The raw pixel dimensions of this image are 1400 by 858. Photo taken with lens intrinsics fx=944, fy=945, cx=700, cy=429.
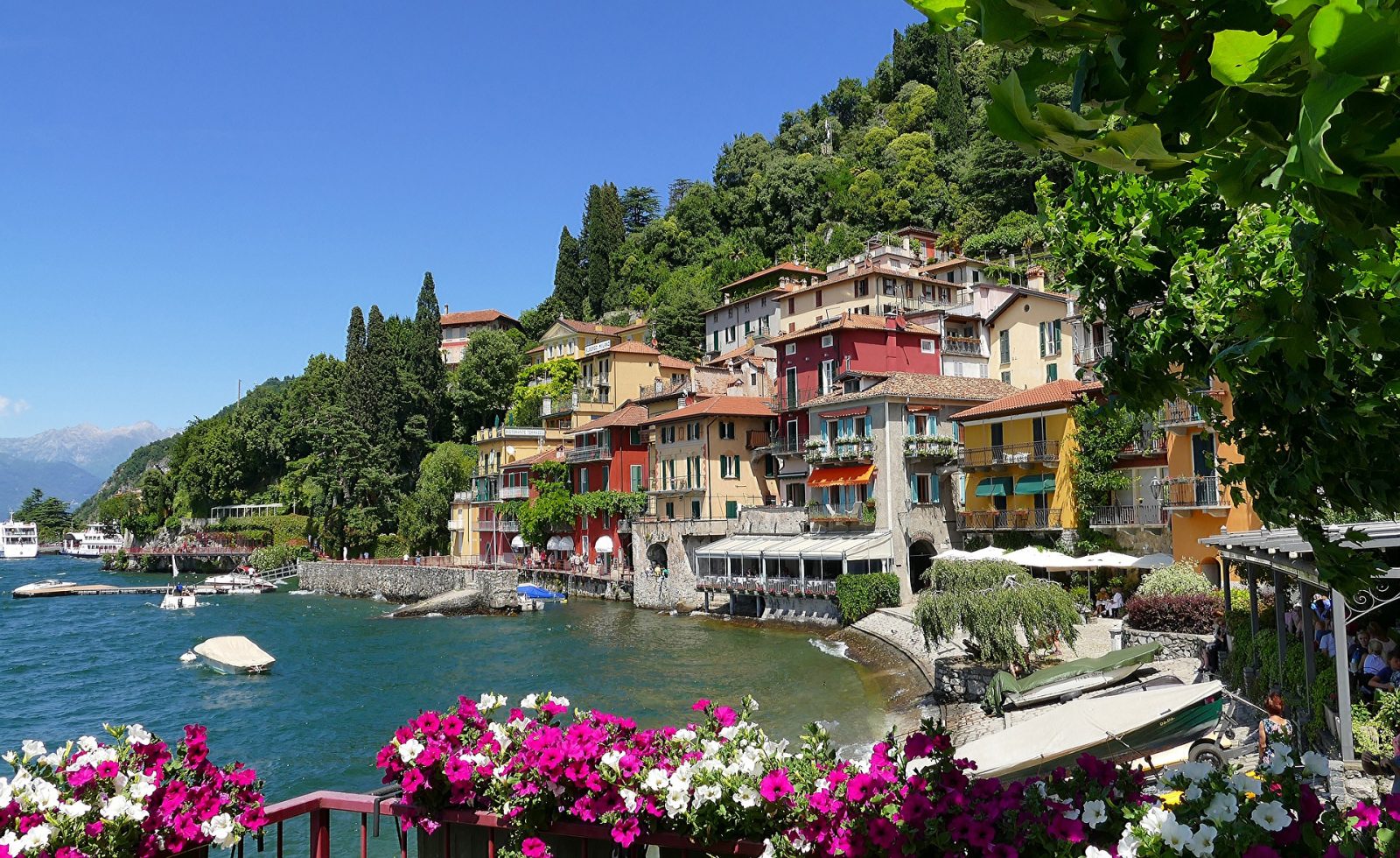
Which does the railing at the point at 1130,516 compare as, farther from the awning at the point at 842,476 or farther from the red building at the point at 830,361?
the red building at the point at 830,361

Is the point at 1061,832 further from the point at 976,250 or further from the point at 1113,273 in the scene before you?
the point at 976,250

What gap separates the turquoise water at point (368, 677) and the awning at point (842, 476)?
25.0 feet

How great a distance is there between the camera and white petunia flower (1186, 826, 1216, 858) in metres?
3.24

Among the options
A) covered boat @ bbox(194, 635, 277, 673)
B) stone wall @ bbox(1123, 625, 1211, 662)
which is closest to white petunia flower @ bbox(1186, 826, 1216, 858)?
stone wall @ bbox(1123, 625, 1211, 662)

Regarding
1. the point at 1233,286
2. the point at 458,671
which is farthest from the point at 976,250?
the point at 1233,286

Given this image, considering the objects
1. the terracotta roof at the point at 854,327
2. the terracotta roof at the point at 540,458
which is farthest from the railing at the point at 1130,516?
the terracotta roof at the point at 540,458

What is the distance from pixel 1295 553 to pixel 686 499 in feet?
134

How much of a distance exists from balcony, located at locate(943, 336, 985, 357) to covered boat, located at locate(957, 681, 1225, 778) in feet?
114

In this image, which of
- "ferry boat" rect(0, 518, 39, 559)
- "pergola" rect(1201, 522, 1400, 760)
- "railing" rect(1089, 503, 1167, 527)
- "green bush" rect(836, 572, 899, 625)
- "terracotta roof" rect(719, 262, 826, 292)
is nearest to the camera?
"pergola" rect(1201, 522, 1400, 760)

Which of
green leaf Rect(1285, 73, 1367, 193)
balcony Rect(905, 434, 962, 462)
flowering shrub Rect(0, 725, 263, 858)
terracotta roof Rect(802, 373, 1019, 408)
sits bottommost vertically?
flowering shrub Rect(0, 725, 263, 858)

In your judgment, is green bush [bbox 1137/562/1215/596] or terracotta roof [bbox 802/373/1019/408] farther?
terracotta roof [bbox 802/373/1019/408]

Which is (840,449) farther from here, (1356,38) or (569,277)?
(569,277)

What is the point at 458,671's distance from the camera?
109ft

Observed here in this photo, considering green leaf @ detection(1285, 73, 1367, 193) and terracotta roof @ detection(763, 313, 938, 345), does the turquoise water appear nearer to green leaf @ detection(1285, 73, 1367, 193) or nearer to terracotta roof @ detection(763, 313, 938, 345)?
terracotta roof @ detection(763, 313, 938, 345)
